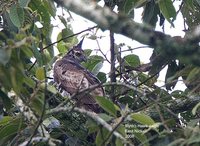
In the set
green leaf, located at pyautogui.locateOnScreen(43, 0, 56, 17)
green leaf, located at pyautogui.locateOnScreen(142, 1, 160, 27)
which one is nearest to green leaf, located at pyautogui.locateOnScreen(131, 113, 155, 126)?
green leaf, located at pyautogui.locateOnScreen(142, 1, 160, 27)

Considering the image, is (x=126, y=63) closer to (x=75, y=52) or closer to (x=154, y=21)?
(x=154, y=21)

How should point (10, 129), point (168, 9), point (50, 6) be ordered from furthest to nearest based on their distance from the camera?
point (50, 6) → point (168, 9) → point (10, 129)

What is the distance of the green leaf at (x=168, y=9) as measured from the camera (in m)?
3.43

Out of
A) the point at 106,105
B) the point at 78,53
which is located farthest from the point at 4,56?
the point at 78,53

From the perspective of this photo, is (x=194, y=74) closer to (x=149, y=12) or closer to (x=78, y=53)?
(x=149, y=12)

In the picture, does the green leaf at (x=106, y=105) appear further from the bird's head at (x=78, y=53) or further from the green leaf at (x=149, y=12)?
the bird's head at (x=78, y=53)

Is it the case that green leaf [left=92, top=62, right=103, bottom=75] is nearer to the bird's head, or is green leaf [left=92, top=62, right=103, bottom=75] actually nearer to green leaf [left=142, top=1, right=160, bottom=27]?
green leaf [left=142, top=1, right=160, bottom=27]

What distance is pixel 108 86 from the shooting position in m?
3.86

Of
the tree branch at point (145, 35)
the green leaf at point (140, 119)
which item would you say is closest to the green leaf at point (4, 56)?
the tree branch at point (145, 35)

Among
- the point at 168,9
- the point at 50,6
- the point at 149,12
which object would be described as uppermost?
the point at 50,6

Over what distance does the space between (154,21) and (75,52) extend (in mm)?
2029

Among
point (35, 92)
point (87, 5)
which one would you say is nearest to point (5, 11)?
point (35, 92)

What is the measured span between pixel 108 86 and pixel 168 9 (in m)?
0.72

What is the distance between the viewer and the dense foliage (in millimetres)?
2135
